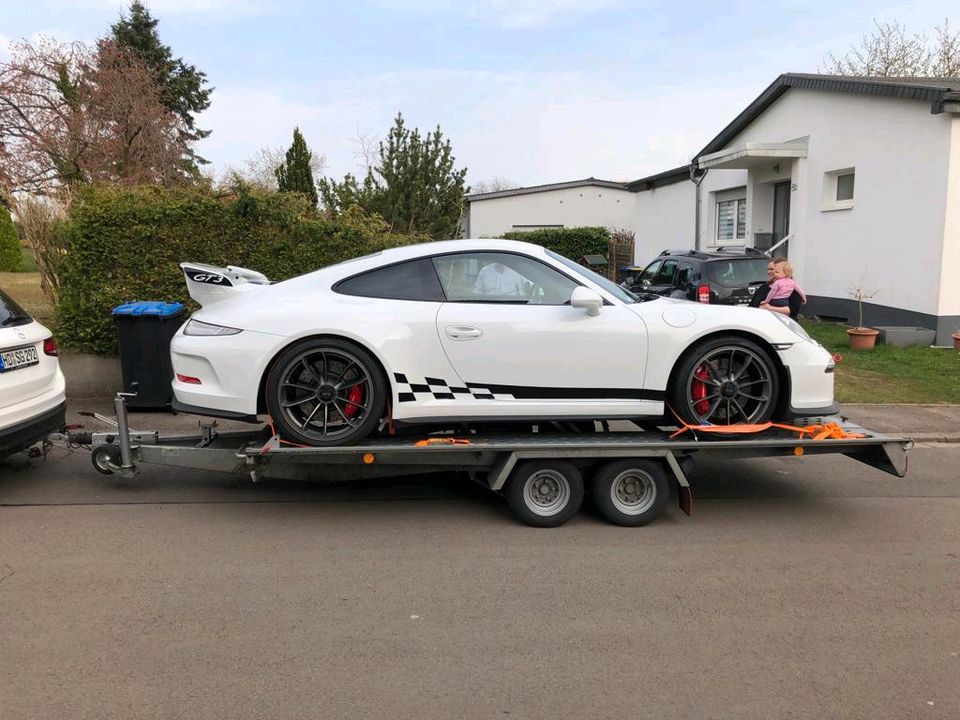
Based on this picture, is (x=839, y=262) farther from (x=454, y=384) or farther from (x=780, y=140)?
(x=454, y=384)

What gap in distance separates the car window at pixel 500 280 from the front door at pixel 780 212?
1331 cm

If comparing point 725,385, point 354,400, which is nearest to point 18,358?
point 354,400

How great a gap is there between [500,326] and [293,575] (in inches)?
76.3

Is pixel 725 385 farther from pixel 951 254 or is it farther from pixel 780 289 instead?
pixel 951 254

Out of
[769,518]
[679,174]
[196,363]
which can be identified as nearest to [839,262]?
[679,174]

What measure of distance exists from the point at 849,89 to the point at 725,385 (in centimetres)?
1097

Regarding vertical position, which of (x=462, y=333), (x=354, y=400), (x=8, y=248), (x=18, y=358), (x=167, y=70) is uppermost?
(x=167, y=70)

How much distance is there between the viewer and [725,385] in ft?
16.7

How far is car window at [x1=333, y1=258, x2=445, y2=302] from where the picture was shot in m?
5.08

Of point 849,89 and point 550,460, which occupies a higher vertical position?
point 849,89

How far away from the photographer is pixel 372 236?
966 cm

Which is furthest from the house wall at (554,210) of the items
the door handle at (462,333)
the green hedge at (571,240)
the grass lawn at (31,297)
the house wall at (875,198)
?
the door handle at (462,333)

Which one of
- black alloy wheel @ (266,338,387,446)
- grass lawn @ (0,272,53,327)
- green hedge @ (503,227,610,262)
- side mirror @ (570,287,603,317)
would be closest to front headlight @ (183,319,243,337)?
black alloy wheel @ (266,338,387,446)

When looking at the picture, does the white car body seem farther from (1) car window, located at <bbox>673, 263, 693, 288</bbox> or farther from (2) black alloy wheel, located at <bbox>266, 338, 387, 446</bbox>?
(1) car window, located at <bbox>673, 263, 693, 288</bbox>
